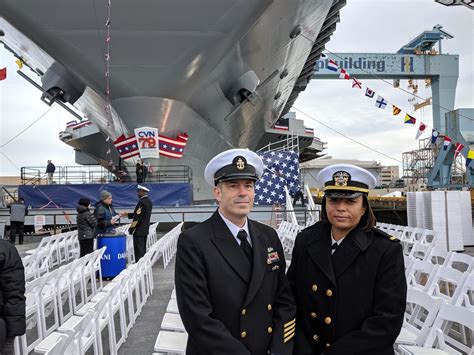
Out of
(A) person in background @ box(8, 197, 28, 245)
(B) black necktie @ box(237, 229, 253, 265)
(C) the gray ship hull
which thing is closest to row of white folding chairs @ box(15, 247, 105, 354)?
(B) black necktie @ box(237, 229, 253, 265)

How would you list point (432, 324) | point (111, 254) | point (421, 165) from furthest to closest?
point (421, 165) < point (111, 254) < point (432, 324)

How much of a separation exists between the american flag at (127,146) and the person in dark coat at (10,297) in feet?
43.7

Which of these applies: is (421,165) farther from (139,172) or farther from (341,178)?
(341,178)

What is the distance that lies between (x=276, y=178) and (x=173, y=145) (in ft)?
13.7

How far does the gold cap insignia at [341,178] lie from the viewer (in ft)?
7.52


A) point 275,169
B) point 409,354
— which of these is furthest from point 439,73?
point 409,354

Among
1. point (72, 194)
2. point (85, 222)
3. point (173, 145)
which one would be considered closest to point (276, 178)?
point (173, 145)

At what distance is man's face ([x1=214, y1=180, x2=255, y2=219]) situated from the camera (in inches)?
84.7

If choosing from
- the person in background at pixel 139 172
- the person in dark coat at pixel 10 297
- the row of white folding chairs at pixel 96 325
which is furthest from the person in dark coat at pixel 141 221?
the person in background at pixel 139 172

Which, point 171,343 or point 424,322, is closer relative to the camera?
point 171,343

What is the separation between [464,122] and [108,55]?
2015 centimetres

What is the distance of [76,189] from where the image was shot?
1576 cm

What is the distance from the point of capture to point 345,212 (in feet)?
7.27

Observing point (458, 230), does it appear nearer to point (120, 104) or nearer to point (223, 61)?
point (223, 61)
